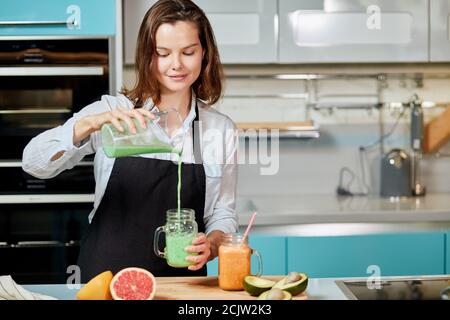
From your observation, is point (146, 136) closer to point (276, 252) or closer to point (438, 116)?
point (276, 252)

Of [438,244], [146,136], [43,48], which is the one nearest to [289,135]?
[438,244]

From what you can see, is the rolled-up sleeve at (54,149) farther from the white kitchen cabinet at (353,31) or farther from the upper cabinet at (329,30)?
the white kitchen cabinet at (353,31)

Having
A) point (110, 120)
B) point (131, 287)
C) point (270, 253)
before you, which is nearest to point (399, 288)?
point (131, 287)

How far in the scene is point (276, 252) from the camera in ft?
7.44

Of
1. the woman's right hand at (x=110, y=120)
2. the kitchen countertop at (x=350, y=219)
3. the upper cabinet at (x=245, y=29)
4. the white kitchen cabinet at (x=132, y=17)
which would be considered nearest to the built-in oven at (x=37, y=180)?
the white kitchen cabinet at (x=132, y=17)

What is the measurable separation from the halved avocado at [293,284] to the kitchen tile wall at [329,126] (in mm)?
1470

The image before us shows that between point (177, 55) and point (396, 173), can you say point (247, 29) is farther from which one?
point (177, 55)

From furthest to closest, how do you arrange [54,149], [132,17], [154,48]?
[132,17]
[154,48]
[54,149]

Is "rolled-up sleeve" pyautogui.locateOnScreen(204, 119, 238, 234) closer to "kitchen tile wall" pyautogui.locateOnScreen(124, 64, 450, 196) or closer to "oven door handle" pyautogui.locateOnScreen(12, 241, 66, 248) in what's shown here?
"oven door handle" pyautogui.locateOnScreen(12, 241, 66, 248)

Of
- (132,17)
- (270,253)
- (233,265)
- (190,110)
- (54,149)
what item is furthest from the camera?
(132,17)

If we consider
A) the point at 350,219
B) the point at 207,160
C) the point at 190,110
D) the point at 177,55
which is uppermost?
the point at 177,55

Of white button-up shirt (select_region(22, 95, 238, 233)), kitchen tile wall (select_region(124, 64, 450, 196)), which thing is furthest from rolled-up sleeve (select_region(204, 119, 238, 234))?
kitchen tile wall (select_region(124, 64, 450, 196))

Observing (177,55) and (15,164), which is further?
(15,164)

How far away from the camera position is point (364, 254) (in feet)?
7.50
